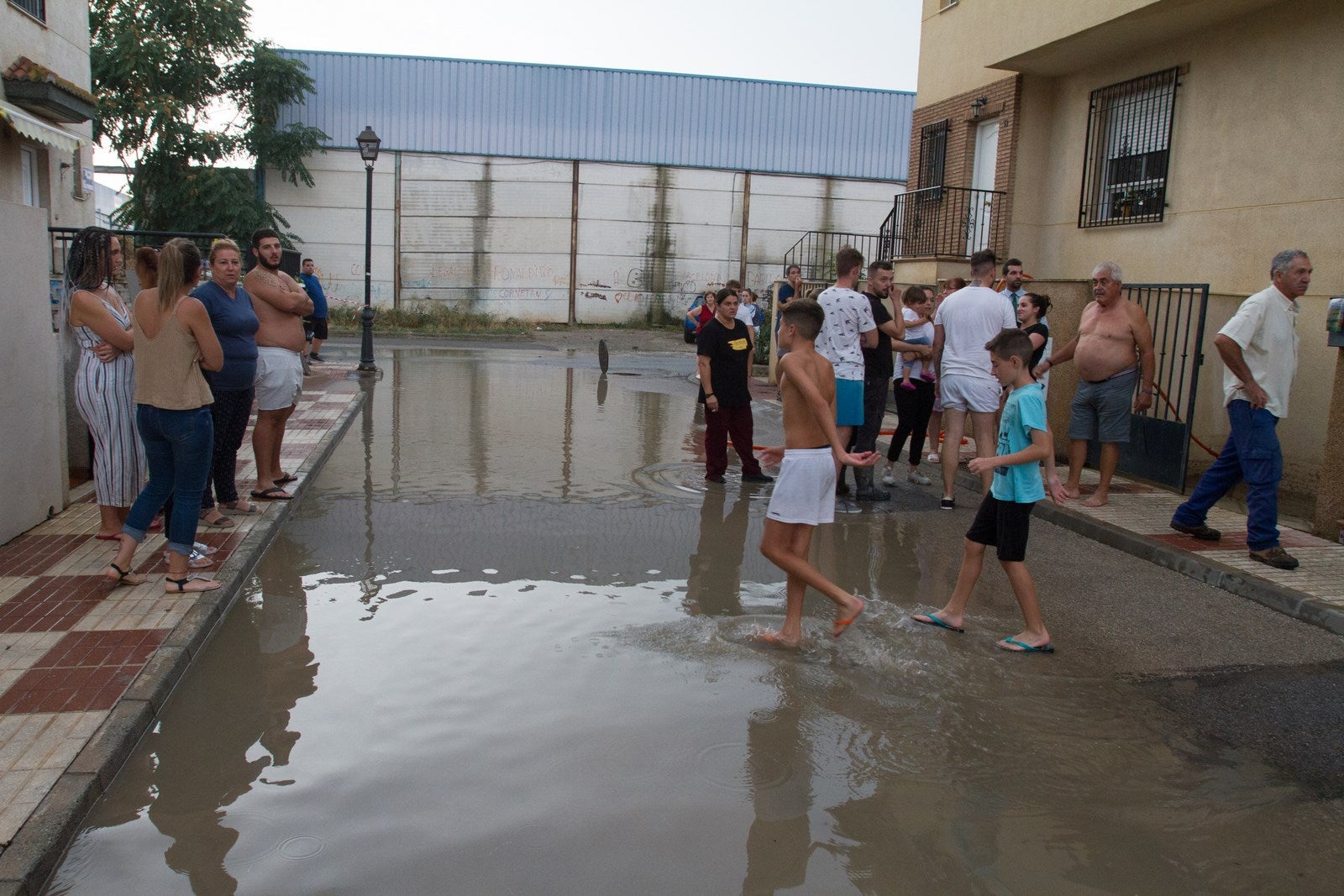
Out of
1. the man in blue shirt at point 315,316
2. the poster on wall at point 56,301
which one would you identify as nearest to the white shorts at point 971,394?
the poster on wall at point 56,301

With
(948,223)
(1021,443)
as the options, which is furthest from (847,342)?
(948,223)

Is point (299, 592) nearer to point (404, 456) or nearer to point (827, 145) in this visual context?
point (404, 456)

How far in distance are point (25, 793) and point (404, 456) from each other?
23.1 feet

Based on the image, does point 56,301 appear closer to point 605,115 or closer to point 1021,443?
point 1021,443

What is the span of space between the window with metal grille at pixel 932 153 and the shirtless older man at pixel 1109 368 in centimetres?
847

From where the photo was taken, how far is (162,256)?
5.70m

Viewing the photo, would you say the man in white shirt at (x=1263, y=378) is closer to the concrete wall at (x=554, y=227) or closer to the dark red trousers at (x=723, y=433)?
the dark red trousers at (x=723, y=433)

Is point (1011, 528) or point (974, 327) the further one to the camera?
point (974, 327)

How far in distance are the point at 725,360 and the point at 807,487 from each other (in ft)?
14.4

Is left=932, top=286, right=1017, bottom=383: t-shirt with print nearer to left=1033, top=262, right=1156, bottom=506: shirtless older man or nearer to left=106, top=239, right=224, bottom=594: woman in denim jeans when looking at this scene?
left=1033, top=262, right=1156, bottom=506: shirtless older man

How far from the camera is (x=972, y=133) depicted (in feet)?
52.7

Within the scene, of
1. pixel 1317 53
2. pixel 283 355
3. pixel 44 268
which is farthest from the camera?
pixel 1317 53

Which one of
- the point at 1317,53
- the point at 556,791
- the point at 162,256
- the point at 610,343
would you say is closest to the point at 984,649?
the point at 556,791

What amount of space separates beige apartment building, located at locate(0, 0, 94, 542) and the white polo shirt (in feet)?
25.1
